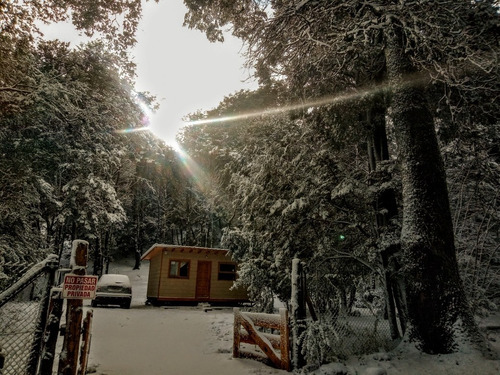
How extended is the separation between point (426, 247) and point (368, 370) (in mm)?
2264

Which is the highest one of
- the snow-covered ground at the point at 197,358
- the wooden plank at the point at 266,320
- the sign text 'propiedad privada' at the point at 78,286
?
the sign text 'propiedad privada' at the point at 78,286

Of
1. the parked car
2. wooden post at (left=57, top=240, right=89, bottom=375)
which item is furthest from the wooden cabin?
wooden post at (left=57, top=240, right=89, bottom=375)

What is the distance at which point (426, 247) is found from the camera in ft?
17.4

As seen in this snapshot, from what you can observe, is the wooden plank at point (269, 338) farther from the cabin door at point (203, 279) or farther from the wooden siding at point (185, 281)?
the cabin door at point (203, 279)

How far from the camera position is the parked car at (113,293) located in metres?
15.9

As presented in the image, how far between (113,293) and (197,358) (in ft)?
37.4

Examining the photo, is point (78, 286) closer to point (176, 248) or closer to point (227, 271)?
point (176, 248)

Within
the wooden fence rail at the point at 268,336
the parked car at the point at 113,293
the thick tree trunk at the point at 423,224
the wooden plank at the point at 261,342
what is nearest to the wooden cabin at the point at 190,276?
the parked car at the point at 113,293

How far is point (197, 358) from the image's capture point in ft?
21.7

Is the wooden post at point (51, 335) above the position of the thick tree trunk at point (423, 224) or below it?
below

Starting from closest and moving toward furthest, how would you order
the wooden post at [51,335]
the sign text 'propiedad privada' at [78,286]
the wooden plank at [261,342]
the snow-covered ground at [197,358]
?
the wooden post at [51,335] < the sign text 'propiedad privada' at [78,286] < the snow-covered ground at [197,358] < the wooden plank at [261,342]

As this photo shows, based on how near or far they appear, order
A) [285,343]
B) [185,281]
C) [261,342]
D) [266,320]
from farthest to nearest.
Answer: [185,281], [266,320], [261,342], [285,343]

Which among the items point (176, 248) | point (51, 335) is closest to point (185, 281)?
point (176, 248)

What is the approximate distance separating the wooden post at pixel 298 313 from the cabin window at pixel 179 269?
14827 millimetres
